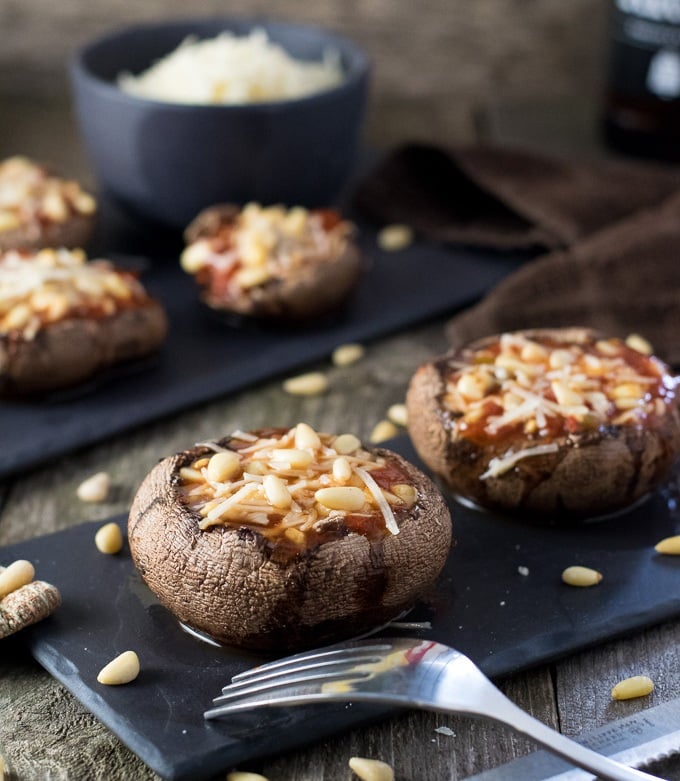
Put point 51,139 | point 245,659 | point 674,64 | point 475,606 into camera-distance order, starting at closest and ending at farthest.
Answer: point 245,659
point 475,606
point 674,64
point 51,139

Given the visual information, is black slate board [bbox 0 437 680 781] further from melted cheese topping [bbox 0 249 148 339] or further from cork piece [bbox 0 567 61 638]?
melted cheese topping [bbox 0 249 148 339]

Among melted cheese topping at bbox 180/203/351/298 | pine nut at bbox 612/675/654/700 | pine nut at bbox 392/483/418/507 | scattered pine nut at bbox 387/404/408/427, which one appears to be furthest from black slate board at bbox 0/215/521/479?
pine nut at bbox 612/675/654/700

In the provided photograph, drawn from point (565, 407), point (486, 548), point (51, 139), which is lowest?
point (51, 139)

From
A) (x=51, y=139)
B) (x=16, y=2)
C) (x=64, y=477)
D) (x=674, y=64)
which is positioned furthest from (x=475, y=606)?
(x=16, y=2)

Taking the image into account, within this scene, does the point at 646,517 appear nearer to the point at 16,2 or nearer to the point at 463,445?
the point at 463,445

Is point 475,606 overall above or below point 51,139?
above

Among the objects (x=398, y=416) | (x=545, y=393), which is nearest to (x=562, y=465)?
(x=545, y=393)
